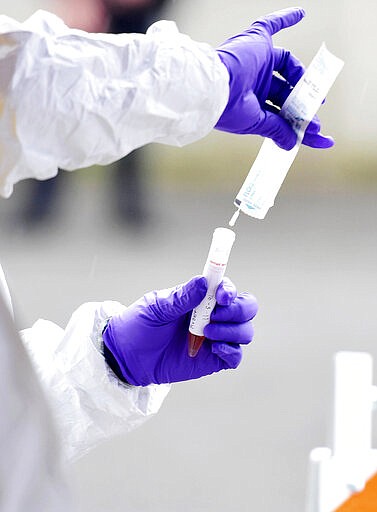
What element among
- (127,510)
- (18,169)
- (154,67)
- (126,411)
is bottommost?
(127,510)

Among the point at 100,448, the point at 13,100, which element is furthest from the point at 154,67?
the point at 100,448

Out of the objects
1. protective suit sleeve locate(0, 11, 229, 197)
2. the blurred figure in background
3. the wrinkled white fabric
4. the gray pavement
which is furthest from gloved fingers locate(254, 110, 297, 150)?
the blurred figure in background

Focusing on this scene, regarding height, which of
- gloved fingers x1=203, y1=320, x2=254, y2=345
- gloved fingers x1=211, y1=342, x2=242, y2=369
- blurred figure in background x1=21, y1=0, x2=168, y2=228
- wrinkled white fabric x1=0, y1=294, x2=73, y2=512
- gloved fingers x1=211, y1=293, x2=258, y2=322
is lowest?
blurred figure in background x1=21, y1=0, x2=168, y2=228

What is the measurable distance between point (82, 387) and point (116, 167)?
243cm

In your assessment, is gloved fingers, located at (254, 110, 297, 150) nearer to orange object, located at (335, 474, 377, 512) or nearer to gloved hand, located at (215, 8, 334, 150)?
gloved hand, located at (215, 8, 334, 150)

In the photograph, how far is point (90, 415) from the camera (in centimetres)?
128

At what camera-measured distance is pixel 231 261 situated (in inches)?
122

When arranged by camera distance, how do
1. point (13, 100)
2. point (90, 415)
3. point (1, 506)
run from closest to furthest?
point (1, 506), point (13, 100), point (90, 415)

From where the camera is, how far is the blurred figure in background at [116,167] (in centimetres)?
334

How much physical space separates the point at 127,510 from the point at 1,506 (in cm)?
134

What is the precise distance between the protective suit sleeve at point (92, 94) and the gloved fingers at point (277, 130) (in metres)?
0.12

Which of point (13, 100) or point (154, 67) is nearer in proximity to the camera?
point (13, 100)

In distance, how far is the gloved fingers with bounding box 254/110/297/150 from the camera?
1220mm

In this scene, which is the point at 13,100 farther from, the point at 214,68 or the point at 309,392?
the point at 309,392
